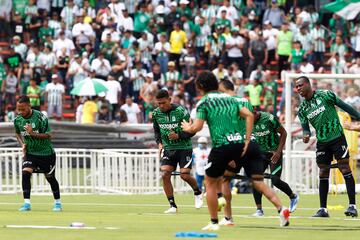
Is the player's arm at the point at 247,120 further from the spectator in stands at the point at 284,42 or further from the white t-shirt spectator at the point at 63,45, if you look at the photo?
the white t-shirt spectator at the point at 63,45

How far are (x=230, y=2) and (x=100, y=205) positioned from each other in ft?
65.4

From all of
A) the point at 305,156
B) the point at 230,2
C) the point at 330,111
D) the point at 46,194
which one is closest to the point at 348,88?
the point at 305,156

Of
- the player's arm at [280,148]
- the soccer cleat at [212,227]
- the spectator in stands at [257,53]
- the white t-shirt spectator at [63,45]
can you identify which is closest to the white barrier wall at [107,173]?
the player's arm at [280,148]

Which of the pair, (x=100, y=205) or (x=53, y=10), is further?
(x=53, y=10)

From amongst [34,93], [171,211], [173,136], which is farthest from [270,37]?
[171,211]

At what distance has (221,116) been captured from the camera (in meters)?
17.8

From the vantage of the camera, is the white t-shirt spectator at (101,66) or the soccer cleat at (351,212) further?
the white t-shirt spectator at (101,66)

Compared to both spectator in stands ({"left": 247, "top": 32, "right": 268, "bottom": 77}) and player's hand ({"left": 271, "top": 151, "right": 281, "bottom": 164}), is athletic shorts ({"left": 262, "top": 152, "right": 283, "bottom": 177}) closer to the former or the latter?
player's hand ({"left": 271, "top": 151, "right": 281, "bottom": 164})

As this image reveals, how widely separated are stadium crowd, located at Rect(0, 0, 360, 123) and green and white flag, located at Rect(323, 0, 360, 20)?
1243 mm

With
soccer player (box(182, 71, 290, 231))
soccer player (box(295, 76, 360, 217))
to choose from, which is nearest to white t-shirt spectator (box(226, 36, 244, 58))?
soccer player (box(295, 76, 360, 217))

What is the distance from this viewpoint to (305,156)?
31.9m

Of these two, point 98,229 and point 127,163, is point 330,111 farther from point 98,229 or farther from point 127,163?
point 127,163

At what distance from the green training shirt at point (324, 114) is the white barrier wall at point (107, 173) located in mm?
10023

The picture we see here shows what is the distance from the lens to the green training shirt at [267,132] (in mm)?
22656
